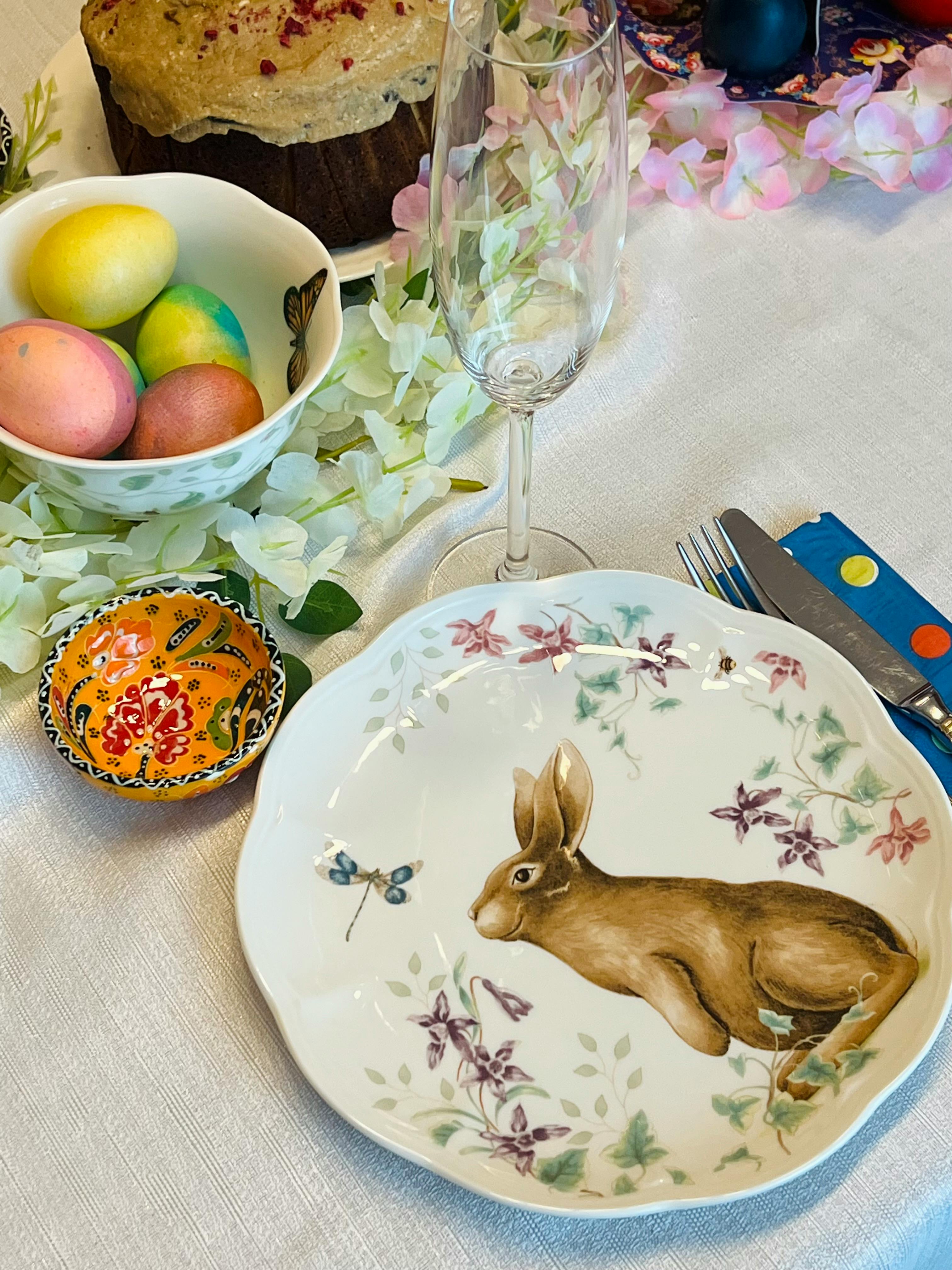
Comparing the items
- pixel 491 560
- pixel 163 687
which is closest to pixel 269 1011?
pixel 163 687

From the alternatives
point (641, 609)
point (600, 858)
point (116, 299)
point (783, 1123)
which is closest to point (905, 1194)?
point (783, 1123)

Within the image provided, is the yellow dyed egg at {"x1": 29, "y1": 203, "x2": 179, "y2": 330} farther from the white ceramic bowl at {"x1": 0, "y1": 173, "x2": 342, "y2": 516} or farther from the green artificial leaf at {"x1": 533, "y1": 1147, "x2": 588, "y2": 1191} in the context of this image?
the green artificial leaf at {"x1": 533, "y1": 1147, "x2": 588, "y2": 1191}

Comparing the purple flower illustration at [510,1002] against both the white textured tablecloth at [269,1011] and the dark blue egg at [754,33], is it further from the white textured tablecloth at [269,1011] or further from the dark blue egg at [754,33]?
the dark blue egg at [754,33]

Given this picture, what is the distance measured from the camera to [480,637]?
2.02ft

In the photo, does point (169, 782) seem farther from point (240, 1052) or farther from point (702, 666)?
point (702, 666)

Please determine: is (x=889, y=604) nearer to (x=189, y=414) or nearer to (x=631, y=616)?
(x=631, y=616)

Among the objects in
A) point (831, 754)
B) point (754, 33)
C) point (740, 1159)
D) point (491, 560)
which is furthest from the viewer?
point (754, 33)

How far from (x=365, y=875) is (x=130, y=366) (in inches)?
12.1

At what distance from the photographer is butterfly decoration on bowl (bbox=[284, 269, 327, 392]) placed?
25.0 inches

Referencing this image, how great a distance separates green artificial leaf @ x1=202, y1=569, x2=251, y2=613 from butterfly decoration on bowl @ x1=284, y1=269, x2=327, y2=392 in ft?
0.35

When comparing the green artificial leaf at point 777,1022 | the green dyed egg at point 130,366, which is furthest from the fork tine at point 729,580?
the green dyed egg at point 130,366

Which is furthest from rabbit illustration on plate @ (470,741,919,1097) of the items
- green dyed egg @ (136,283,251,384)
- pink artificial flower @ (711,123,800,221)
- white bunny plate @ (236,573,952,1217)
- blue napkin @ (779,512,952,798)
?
pink artificial flower @ (711,123,800,221)

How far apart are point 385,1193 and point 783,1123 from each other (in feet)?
0.54

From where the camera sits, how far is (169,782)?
539 millimetres
